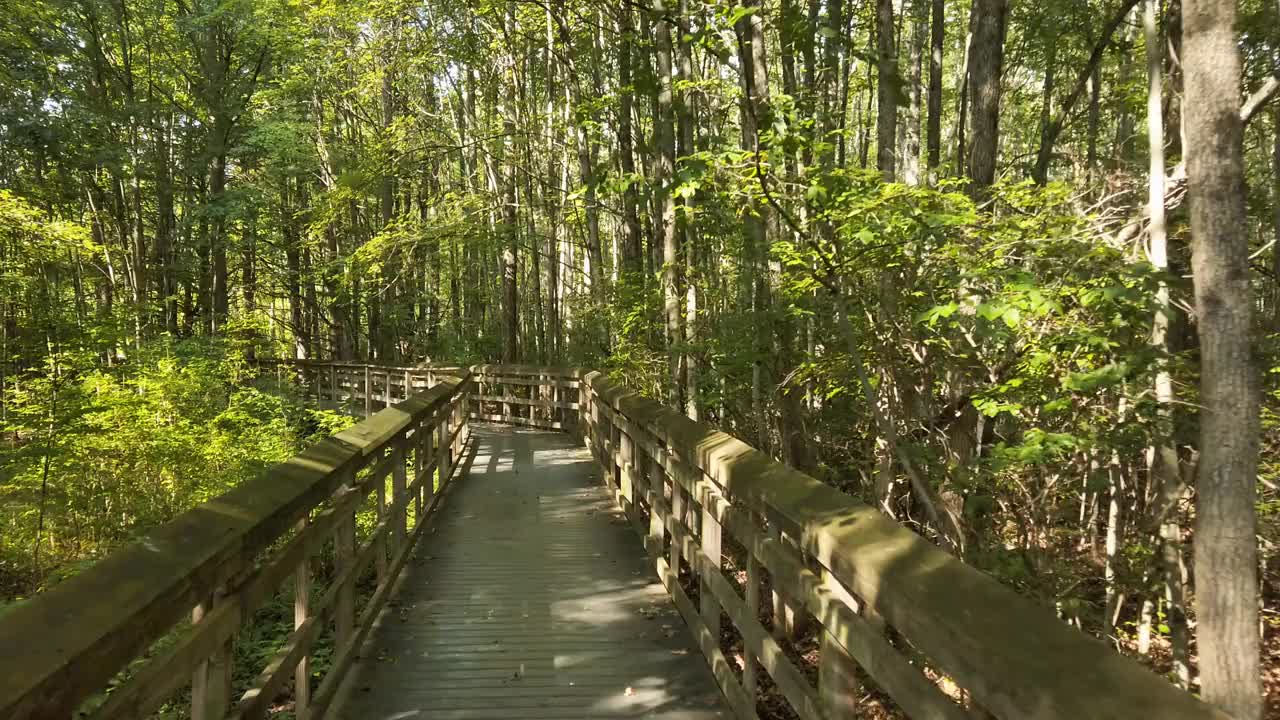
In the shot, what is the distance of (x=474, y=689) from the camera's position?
12.2ft

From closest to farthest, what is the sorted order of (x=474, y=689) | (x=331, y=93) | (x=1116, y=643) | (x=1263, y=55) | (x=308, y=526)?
1. (x=308, y=526)
2. (x=474, y=689)
3. (x=1116, y=643)
4. (x=1263, y=55)
5. (x=331, y=93)

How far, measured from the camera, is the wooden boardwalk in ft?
11.8

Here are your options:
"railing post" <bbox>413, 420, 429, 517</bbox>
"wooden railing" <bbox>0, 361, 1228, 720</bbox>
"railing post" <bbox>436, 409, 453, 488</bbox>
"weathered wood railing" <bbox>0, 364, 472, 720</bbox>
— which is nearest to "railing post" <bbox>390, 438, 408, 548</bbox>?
"wooden railing" <bbox>0, 361, 1228, 720</bbox>

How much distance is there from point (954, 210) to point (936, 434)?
6.63ft

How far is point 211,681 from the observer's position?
2287 millimetres

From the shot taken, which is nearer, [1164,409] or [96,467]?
[1164,409]

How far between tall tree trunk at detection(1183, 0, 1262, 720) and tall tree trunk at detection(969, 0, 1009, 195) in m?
2.49

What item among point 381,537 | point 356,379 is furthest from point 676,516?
point 356,379

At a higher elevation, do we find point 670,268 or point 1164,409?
point 670,268

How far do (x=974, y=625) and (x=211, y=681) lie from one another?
208cm

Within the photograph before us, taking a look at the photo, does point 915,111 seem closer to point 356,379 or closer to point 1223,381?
point 1223,381

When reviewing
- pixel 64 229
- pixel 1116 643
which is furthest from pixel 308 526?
pixel 64 229

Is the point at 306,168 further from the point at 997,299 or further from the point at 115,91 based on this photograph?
the point at 997,299

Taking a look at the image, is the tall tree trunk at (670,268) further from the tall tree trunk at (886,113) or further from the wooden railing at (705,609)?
the wooden railing at (705,609)
